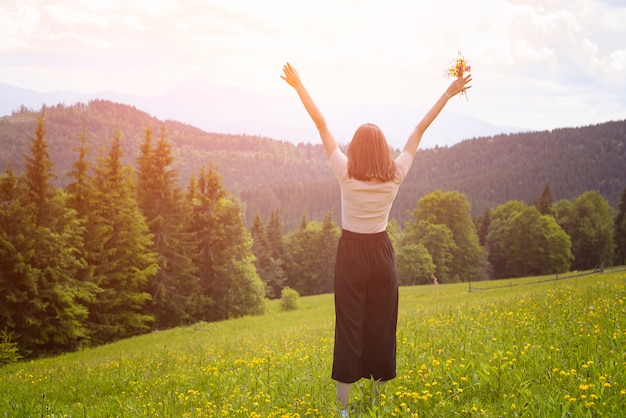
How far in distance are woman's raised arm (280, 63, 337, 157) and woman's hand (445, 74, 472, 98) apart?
1.37 meters

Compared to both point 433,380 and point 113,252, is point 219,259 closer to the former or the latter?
point 113,252

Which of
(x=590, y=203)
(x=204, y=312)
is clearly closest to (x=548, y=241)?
(x=590, y=203)

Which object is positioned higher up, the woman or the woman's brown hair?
the woman's brown hair

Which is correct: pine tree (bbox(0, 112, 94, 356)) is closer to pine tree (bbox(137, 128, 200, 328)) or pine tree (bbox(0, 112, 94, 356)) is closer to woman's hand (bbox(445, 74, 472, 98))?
pine tree (bbox(137, 128, 200, 328))

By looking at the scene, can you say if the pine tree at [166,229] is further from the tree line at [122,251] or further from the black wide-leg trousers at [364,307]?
the black wide-leg trousers at [364,307]

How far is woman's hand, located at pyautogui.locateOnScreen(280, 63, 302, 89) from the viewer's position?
4961 millimetres

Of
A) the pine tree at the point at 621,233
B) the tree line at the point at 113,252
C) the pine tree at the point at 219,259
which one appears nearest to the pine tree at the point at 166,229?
the tree line at the point at 113,252

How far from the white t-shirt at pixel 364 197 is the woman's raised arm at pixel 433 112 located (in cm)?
18

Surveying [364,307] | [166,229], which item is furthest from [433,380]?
[166,229]

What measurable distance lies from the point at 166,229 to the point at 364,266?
33.1 meters

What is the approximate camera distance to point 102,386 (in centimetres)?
764

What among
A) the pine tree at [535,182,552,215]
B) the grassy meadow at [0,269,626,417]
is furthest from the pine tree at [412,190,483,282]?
the grassy meadow at [0,269,626,417]

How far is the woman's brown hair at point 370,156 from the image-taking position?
446cm

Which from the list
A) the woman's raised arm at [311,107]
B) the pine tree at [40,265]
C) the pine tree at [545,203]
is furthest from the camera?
A: the pine tree at [545,203]
